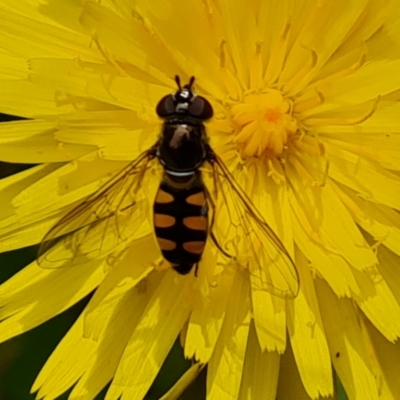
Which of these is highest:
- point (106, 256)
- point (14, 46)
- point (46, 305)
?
point (14, 46)

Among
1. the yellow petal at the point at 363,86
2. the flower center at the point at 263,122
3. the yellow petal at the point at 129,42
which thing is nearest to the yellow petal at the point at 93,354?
the flower center at the point at 263,122

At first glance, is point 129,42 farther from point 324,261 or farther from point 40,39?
point 324,261

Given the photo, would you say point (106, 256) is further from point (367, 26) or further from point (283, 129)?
point (367, 26)

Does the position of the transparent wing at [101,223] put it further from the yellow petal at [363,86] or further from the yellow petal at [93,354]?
the yellow petal at [363,86]

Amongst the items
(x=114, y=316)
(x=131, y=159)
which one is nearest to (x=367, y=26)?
(x=131, y=159)

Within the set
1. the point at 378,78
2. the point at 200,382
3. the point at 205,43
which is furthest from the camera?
the point at 200,382

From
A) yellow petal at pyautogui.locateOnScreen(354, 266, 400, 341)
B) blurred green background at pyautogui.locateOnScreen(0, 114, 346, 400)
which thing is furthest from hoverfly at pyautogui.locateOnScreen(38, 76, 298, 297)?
blurred green background at pyautogui.locateOnScreen(0, 114, 346, 400)
